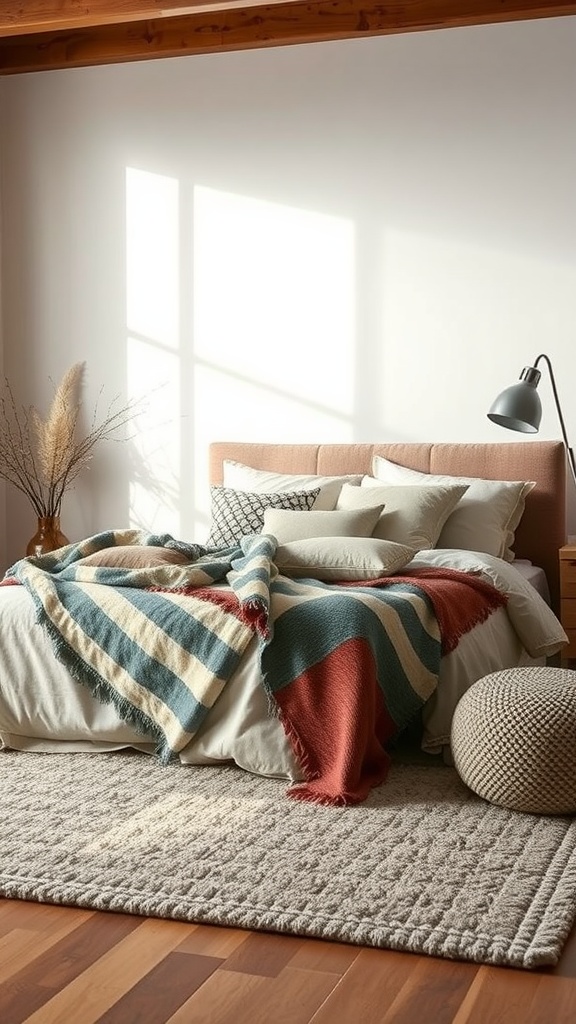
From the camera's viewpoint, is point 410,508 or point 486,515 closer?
point 410,508

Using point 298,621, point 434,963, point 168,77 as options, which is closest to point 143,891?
point 434,963

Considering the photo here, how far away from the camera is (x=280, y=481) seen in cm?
543

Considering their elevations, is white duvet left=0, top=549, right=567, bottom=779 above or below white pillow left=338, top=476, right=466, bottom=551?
below

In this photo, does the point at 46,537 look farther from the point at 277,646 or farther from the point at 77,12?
the point at 277,646

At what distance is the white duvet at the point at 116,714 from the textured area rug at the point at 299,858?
0.09 metres

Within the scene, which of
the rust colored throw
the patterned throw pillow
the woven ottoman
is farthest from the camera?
the patterned throw pillow

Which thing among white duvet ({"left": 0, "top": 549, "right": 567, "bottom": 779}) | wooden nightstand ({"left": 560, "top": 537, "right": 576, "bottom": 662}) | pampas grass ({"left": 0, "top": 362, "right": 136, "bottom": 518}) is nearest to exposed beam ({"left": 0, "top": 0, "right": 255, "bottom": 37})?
pampas grass ({"left": 0, "top": 362, "right": 136, "bottom": 518})

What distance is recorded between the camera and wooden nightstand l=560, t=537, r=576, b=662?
16.1 ft

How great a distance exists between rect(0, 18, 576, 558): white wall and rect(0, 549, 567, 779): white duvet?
2.00 m

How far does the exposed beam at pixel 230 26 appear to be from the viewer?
5414 millimetres

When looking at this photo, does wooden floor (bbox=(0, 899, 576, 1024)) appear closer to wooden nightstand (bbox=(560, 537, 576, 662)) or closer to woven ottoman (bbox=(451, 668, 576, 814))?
woven ottoman (bbox=(451, 668, 576, 814))

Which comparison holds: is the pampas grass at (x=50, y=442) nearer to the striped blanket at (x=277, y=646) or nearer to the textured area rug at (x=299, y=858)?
the striped blanket at (x=277, y=646)

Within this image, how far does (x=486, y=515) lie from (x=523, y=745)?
2032 mm

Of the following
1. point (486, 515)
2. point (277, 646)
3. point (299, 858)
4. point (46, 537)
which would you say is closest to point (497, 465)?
point (486, 515)
